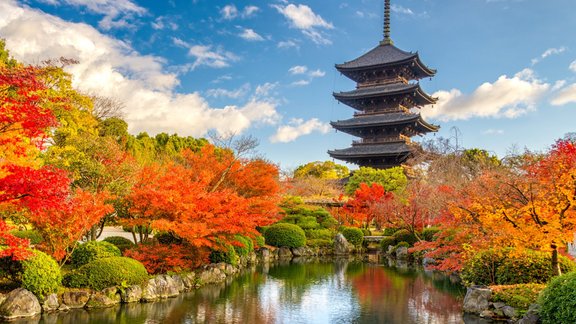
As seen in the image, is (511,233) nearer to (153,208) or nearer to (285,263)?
(153,208)

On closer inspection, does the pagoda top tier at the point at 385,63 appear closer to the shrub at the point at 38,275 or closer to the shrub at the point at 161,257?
the shrub at the point at 161,257

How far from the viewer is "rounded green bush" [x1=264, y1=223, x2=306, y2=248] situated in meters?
23.9

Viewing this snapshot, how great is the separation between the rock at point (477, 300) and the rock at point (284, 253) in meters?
13.0

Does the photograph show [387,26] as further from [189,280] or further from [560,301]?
[560,301]

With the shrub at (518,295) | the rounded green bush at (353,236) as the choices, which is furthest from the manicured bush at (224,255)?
the rounded green bush at (353,236)

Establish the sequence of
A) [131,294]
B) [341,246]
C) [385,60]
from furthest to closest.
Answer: [385,60] → [341,246] → [131,294]

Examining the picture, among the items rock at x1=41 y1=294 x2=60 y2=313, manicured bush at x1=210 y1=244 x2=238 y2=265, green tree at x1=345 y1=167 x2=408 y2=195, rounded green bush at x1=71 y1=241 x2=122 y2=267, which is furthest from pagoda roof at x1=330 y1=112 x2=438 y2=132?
rock at x1=41 y1=294 x2=60 y2=313

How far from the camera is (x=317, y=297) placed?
13.3 meters

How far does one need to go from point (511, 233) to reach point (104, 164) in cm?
1202

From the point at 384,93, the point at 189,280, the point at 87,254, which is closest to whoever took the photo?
the point at 87,254

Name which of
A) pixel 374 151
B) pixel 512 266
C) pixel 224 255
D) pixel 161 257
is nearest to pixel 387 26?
pixel 374 151

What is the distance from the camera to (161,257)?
1361cm

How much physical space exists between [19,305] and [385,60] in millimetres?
33159

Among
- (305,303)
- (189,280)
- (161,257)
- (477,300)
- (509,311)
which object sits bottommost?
(305,303)
